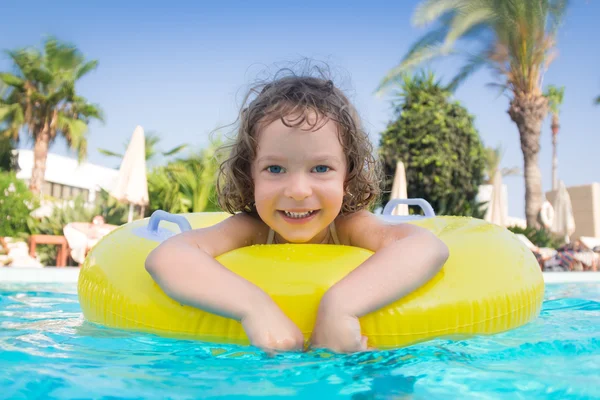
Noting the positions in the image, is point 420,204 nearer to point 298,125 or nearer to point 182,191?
point 298,125

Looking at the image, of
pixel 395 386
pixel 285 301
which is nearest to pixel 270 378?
pixel 395 386

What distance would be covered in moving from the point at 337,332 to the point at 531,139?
1300 cm

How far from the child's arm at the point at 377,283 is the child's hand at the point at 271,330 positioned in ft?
0.24

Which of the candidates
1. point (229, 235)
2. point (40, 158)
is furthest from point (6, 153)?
point (229, 235)

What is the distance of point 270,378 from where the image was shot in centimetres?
147

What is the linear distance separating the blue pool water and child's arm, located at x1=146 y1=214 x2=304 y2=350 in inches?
2.5

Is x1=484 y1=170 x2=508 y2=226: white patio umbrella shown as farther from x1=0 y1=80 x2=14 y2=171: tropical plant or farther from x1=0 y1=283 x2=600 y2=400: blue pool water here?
x1=0 y1=80 x2=14 y2=171: tropical plant

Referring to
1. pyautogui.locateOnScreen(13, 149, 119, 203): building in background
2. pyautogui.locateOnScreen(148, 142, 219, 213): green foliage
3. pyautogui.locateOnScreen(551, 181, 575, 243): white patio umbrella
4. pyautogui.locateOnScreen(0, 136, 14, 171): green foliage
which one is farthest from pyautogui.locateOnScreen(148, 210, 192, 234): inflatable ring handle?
pyautogui.locateOnScreen(13, 149, 119, 203): building in background

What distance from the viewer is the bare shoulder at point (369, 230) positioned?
2.15m

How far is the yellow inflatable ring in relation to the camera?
1.93 m

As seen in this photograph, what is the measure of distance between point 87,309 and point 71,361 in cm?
81

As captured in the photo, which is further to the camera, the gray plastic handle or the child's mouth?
the gray plastic handle

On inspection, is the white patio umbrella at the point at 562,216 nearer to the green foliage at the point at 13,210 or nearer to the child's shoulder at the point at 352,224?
the green foliage at the point at 13,210

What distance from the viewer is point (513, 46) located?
13188mm
